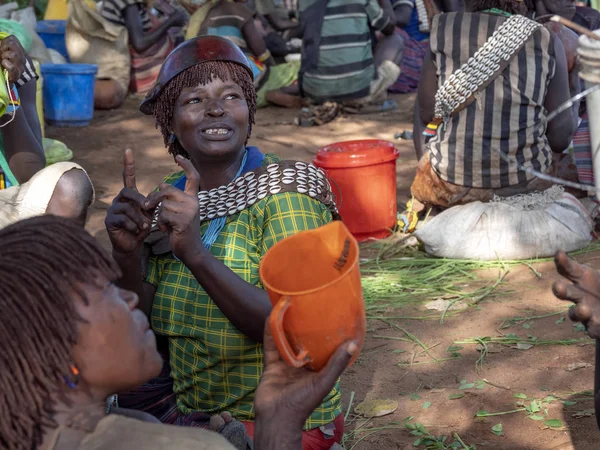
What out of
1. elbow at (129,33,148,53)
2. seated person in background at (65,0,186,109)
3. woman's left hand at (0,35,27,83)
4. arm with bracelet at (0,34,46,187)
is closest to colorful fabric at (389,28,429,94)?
seated person in background at (65,0,186,109)

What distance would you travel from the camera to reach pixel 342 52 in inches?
355

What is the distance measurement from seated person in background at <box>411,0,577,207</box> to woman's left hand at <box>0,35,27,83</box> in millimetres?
2475

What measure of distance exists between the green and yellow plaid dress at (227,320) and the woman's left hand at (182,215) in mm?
347

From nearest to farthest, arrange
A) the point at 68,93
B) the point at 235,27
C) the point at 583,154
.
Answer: the point at 583,154 < the point at 68,93 < the point at 235,27

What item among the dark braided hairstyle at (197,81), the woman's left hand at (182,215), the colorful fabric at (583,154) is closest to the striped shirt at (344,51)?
the colorful fabric at (583,154)

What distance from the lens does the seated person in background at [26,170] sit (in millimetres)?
3359

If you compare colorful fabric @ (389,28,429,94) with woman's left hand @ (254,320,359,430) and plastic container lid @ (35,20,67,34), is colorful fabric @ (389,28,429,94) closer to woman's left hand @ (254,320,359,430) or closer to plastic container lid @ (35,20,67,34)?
plastic container lid @ (35,20,67,34)

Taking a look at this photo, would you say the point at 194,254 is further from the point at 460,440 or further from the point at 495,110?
the point at 495,110

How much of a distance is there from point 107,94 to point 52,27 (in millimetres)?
1531

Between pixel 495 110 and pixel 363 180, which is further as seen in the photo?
pixel 363 180

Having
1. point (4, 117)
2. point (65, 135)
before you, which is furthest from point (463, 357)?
point (65, 135)

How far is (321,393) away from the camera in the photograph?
6.00 ft

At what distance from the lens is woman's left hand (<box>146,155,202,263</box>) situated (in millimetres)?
2201

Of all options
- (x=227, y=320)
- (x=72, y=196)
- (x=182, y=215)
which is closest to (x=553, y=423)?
(x=227, y=320)
